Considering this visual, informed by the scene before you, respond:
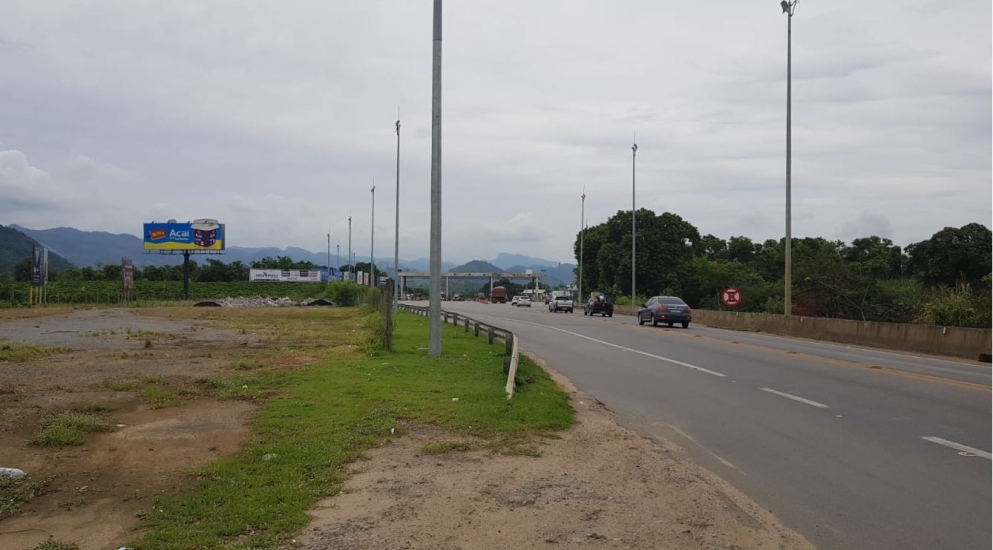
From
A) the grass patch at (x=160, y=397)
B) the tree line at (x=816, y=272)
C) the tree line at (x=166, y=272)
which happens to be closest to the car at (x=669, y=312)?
the tree line at (x=816, y=272)

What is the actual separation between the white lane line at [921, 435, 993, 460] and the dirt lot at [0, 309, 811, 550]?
314 cm

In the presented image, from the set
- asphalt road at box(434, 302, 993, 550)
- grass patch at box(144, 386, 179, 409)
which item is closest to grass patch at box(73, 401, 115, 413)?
grass patch at box(144, 386, 179, 409)

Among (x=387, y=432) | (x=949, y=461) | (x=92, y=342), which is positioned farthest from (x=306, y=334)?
(x=949, y=461)

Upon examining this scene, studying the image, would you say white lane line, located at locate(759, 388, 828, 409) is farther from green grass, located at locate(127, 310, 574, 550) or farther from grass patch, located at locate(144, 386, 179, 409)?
grass patch, located at locate(144, 386, 179, 409)

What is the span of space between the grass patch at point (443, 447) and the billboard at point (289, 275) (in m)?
125

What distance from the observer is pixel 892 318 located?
114ft

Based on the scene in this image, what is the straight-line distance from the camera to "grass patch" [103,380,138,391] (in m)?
12.6

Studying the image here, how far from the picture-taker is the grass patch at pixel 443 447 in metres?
8.37

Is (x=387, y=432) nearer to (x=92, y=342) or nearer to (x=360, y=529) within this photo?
(x=360, y=529)

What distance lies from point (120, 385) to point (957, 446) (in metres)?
12.2

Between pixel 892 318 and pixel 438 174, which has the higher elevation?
pixel 438 174

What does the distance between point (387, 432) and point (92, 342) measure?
18.7 m

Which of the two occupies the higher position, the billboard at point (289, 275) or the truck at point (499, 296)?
the billboard at point (289, 275)

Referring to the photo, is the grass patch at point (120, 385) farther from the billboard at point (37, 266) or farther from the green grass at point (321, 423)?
the billboard at point (37, 266)
